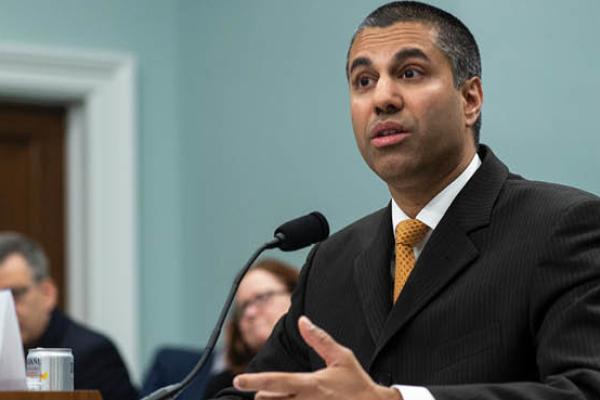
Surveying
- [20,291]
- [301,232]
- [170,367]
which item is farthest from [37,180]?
[301,232]

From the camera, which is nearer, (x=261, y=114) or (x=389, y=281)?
(x=389, y=281)

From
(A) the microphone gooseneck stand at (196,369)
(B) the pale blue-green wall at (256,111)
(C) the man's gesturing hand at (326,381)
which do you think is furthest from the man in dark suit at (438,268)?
(B) the pale blue-green wall at (256,111)

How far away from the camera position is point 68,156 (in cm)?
623

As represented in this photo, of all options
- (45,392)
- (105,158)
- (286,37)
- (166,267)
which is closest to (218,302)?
(166,267)

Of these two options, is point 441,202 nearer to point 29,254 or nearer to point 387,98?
point 387,98

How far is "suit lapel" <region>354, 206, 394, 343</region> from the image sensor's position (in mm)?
2315

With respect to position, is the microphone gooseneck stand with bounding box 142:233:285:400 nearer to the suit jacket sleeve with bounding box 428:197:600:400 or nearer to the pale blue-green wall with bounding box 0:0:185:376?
the suit jacket sleeve with bounding box 428:197:600:400

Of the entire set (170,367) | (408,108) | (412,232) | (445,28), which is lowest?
(170,367)

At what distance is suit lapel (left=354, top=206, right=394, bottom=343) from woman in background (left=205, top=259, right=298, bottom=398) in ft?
6.88

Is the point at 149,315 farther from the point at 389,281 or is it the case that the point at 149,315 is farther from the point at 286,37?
the point at 389,281

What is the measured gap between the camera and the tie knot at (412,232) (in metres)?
2.37

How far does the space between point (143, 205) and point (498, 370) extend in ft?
13.7

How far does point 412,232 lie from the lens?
93.5 inches

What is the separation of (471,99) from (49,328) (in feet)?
8.86
